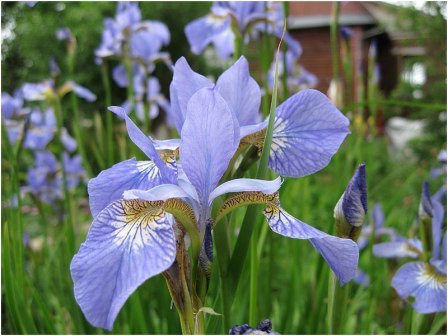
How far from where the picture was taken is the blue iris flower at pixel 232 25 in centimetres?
144

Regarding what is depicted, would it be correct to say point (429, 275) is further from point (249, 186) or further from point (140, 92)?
point (140, 92)

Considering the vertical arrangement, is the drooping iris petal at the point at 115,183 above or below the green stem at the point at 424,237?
above

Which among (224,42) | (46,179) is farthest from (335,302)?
(46,179)

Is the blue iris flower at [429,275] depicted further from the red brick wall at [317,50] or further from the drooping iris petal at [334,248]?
the red brick wall at [317,50]

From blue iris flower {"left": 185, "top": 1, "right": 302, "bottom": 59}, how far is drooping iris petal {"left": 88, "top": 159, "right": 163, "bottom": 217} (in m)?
0.82

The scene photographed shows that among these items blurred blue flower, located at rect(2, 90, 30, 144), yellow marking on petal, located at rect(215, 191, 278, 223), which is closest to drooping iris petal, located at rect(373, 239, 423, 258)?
yellow marking on petal, located at rect(215, 191, 278, 223)

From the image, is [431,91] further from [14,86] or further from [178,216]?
[178,216]

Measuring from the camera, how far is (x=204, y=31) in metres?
1.75

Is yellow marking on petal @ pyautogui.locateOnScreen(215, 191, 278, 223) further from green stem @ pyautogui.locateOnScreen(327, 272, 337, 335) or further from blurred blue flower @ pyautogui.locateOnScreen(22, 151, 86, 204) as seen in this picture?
blurred blue flower @ pyautogui.locateOnScreen(22, 151, 86, 204)

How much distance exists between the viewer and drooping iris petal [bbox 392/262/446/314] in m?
0.96

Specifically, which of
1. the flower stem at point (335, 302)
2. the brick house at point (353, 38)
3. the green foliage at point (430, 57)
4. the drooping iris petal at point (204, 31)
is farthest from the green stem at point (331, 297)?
the brick house at point (353, 38)

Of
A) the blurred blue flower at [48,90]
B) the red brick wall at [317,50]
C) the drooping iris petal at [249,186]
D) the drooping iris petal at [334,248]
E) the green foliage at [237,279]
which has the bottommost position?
the green foliage at [237,279]

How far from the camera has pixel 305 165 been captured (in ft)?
2.49

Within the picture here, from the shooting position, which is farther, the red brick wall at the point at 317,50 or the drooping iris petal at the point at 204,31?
the red brick wall at the point at 317,50
